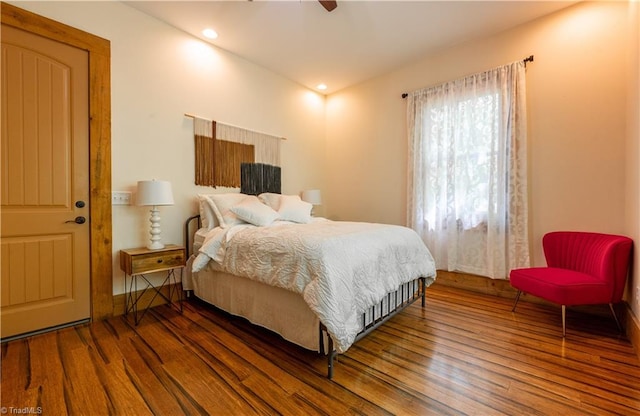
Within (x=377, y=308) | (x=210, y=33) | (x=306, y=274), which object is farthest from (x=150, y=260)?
(x=210, y=33)

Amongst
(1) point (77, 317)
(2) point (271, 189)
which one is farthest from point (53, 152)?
(2) point (271, 189)

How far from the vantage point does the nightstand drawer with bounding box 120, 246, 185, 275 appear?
7.74 feet

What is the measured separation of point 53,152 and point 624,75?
195 inches

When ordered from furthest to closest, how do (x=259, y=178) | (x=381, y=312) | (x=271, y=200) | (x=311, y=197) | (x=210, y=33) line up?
(x=311, y=197), (x=259, y=178), (x=271, y=200), (x=210, y=33), (x=381, y=312)

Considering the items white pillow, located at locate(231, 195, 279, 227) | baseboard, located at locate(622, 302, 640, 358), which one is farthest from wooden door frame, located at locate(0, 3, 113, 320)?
baseboard, located at locate(622, 302, 640, 358)

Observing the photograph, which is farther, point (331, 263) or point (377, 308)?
point (377, 308)

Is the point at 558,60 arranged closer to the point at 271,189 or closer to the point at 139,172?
the point at 271,189

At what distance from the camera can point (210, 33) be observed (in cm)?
311

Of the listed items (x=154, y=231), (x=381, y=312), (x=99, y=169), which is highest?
(x=99, y=169)

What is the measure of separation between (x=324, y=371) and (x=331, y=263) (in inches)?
27.0

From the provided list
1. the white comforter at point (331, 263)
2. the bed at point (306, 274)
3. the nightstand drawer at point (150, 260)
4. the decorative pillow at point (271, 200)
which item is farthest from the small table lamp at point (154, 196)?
the decorative pillow at point (271, 200)

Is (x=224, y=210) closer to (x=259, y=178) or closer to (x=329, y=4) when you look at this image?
(x=259, y=178)

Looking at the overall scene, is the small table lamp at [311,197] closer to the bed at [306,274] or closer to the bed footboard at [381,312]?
the bed at [306,274]

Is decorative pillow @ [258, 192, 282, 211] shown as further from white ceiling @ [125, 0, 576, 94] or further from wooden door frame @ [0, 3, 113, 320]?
white ceiling @ [125, 0, 576, 94]
